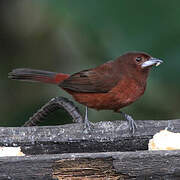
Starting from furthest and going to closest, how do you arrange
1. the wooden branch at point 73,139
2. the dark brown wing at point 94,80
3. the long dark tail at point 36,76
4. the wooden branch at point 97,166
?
the long dark tail at point 36,76
the dark brown wing at point 94,80
the wooden branch at point 73,139
the wooden branch at point 97,166

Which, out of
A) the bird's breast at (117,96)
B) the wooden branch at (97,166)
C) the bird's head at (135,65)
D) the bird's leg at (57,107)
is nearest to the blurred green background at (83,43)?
the bird's head at (135,65)

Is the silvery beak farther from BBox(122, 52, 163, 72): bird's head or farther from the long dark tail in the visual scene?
the long dark tail

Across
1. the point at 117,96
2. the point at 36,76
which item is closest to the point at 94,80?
the point at 117,96

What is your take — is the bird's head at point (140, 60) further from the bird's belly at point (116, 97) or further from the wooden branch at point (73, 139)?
the wooden branch at point (73, 139)

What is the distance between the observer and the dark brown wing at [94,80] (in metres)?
3.97

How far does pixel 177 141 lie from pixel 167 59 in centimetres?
106

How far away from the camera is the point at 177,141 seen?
304 centimetres

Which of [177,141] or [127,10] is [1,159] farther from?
[127,10]

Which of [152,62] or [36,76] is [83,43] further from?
[152,62]

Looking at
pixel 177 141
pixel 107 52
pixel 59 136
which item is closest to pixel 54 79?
pixel 107 52

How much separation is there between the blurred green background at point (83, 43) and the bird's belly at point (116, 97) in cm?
21

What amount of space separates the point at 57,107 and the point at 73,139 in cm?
35

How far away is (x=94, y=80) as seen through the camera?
405 cm

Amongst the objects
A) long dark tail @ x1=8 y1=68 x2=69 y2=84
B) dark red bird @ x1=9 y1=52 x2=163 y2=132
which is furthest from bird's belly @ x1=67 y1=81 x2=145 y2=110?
long dark tail @ x1=8 y1=68 x2=69 y2=84
